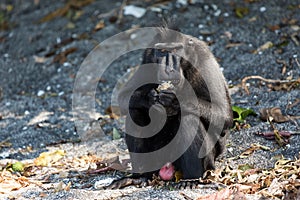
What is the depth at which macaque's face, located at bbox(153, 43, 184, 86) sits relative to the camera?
5.39m

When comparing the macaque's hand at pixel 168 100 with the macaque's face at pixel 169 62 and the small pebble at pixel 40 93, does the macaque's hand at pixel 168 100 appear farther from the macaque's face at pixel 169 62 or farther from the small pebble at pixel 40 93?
the small pebble at pixel 40 93

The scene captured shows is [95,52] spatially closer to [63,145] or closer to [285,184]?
[63,145]

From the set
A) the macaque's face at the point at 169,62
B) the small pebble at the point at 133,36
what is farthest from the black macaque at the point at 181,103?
the small pebble at the point at 133,36

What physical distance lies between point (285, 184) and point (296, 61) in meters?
2.80

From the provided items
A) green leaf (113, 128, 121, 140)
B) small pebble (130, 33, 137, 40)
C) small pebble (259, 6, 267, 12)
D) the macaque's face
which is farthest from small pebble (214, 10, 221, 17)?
the macaque's face

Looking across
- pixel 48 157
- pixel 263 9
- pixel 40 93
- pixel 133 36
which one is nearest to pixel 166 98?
pixel 48 157

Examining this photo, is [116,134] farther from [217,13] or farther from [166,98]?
[217,13]

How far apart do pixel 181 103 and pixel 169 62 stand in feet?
1.18

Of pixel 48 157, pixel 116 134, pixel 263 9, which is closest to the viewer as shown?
pixel 48 157

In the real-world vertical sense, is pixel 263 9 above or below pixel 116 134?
above

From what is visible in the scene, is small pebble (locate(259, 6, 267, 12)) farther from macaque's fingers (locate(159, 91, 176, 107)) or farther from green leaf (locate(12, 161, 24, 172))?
green leaf (locate(12, 161, 24, 172))

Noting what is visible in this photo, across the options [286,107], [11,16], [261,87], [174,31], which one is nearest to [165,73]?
[174,31]

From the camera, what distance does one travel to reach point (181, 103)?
18.1 ft

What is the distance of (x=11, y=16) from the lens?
36.6 feet
